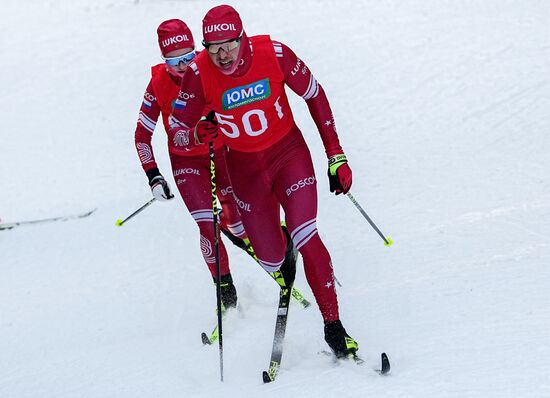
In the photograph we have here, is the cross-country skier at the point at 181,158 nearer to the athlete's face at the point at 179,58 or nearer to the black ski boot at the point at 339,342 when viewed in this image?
the athlete's face at the point at 179,58

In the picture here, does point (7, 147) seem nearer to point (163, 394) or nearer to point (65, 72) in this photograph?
point (65, 72)

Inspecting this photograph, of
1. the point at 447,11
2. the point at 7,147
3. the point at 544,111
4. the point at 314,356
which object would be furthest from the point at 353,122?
the point at 314,356

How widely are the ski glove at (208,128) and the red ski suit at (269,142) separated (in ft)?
0.15

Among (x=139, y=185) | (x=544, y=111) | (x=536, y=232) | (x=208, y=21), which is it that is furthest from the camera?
(x=139, y=185)

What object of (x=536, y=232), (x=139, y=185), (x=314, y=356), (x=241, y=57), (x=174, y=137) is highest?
(x=241, y=57)

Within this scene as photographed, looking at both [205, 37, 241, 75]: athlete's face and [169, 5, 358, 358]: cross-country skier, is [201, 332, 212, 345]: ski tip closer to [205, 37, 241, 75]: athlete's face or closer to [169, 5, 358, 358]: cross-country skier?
[169, 5, 358, 358]: cross-country skier

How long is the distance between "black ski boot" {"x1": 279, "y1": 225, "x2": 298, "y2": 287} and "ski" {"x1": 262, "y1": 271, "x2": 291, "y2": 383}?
0.20ft

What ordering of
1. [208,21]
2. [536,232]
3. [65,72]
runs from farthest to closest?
1. [65,72]
2. [536,232]
3. [208,21]

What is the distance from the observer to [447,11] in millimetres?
14727

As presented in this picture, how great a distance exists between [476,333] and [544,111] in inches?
246

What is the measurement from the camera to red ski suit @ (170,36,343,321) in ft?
15.9

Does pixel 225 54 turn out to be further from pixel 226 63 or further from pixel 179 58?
pixel 179 58

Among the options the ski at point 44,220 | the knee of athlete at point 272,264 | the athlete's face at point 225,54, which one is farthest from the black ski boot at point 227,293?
the ski at point 44,220

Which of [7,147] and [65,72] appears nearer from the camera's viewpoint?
[7,147]
